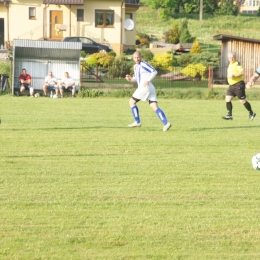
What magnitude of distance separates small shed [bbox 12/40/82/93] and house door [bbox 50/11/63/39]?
23246 mm

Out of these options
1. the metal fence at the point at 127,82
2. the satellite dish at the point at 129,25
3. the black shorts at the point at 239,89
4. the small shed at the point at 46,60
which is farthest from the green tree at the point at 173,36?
the black shorts at the point at 239,89

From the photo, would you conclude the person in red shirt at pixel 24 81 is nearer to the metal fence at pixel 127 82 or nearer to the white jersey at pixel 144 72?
the metal fence at pixel 127 82

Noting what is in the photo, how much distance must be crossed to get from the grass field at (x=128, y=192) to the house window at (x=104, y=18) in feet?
125

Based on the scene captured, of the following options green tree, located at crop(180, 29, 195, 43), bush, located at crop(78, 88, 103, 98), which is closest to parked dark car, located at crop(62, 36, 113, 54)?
green tree, located at crop(180, 29, 195, 43)

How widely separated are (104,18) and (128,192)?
154 feet

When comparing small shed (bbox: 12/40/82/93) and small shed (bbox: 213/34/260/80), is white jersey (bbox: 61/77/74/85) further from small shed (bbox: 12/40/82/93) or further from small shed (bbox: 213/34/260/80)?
small shed (bbox: 213/34/260/80)

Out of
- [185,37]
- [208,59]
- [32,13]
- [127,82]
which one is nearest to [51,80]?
[127,82]

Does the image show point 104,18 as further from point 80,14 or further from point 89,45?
point 89,45

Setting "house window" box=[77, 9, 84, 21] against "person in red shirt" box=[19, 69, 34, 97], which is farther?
"house window" box=[77, 9, 84, 21]

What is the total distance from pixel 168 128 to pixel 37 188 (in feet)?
24.7

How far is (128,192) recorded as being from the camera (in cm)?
979

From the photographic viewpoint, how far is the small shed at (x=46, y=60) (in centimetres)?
3191

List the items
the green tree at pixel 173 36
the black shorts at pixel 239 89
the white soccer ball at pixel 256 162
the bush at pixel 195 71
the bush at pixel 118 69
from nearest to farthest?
the white soccer ball at pixel 256 162 → the black shorts at pixel 239 89 → the bush at pixel 118 69 → the bush at pixel 195 71 → the green tree at pixel 173 36

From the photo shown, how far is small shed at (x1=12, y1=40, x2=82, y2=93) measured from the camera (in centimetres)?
3191
